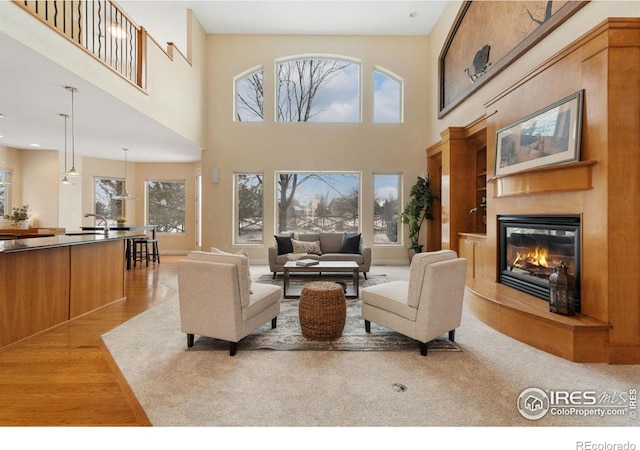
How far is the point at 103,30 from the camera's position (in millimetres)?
4469

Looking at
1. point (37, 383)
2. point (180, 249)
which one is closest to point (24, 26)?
point (37, 383)

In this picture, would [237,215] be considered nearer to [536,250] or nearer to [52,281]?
[52,281]

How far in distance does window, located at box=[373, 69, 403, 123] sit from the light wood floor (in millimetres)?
6835

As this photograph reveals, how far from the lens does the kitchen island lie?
288 centimetres

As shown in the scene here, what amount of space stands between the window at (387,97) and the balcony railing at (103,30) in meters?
5.08

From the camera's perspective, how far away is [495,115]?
4.05 metres

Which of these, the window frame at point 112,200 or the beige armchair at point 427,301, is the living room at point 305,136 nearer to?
the window frame at point 112,200

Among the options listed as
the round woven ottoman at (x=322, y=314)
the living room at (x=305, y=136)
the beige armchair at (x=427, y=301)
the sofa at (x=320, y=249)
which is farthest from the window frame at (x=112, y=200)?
the beige armchair at (x=427, y=301)

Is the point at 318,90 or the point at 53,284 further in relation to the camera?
the point at 318,90

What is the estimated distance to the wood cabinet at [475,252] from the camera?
457cm

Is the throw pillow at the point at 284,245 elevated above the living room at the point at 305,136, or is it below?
below

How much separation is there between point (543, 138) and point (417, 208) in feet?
13.0

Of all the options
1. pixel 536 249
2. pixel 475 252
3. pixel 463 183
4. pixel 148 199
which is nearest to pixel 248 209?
pixel 148 199
